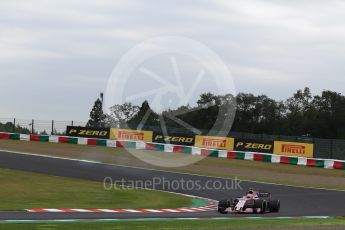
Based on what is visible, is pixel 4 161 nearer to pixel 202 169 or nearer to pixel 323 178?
pixel 202 169

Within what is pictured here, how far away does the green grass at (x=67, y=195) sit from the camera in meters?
15.7

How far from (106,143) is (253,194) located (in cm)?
2517

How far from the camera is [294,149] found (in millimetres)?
39375

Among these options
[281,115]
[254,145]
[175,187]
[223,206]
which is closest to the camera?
[223,206]

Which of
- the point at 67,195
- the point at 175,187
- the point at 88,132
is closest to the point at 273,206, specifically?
the point at 67,195

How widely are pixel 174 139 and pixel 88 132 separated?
728cm

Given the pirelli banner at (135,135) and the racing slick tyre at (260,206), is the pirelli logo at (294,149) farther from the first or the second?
the racing slick tyre at (260,206)

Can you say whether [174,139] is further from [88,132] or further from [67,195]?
[67,195]

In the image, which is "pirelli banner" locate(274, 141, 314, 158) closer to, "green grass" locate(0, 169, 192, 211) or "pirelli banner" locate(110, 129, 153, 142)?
"pirelli banner" locate(110, 129, 153, 142)

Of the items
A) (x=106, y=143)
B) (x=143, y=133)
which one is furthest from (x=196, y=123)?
(x=106, y=143)

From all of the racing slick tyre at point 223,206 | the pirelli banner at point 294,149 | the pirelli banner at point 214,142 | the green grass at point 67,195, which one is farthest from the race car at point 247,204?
the pirelli banner at point 214,142

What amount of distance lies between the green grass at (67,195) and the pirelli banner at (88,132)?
24838 millimetres

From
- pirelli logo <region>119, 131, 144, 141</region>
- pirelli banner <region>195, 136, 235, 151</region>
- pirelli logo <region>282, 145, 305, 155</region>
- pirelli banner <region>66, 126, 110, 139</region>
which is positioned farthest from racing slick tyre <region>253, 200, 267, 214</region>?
pirelli banner <region>66, 126, 110, 139</region>

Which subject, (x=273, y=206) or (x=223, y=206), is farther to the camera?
(x=273, y=206)
